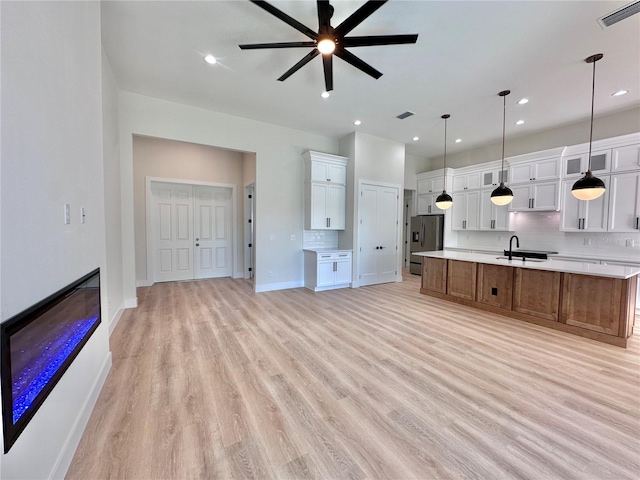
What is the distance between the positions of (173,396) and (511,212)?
7.12 metres

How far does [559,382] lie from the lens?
226cm

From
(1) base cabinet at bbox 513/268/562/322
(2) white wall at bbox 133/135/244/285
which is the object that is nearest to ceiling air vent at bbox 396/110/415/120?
(1) base cabinet at bbox 513/268/562/322

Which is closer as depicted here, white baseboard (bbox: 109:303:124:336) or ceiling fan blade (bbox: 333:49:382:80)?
ceiling fan blade (bbox: 333:49:382:80)

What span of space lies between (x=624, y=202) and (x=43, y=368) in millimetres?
7372

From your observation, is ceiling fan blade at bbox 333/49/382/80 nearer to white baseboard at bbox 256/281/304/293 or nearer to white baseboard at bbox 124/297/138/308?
white baseboard at bbox 256/281/304/293

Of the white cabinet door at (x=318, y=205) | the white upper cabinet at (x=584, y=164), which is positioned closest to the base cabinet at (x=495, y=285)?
the white upper cabinet at (x=584, y=164)

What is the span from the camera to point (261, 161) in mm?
5219

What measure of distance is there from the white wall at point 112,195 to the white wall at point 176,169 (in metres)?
1.55

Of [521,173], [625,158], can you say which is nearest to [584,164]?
[625,158]

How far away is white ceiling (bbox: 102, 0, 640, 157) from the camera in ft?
8.22

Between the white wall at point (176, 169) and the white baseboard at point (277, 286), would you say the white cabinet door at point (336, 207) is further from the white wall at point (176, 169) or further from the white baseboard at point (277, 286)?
the white wall at point (176, 169)

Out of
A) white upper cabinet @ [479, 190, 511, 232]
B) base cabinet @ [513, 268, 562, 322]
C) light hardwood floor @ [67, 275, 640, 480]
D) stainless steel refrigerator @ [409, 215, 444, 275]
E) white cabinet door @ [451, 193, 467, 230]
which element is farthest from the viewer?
stainless steel refrigerator @ [409, 215, 444, 275]

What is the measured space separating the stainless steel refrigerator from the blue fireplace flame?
6.79 meters

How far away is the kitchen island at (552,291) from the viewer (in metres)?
2.96
